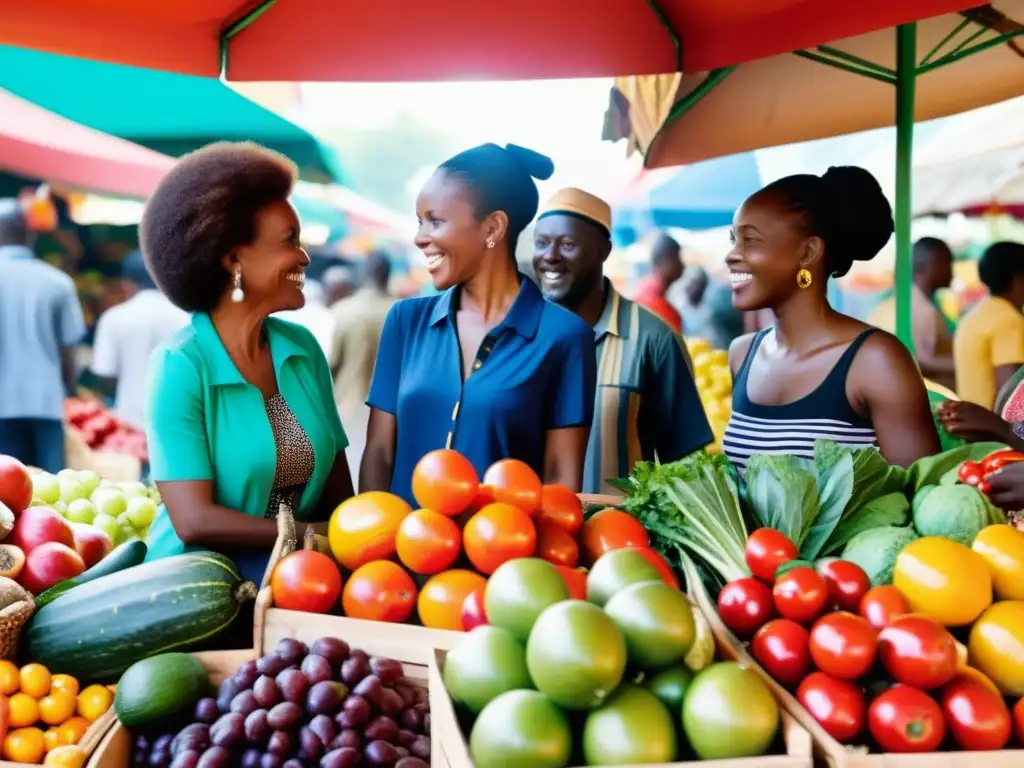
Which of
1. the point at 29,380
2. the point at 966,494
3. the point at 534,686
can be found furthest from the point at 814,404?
the point at 29,380

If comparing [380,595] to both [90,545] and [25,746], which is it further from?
[90,545]

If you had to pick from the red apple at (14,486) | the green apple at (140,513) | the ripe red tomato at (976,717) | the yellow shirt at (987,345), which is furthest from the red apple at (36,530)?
the yellow shirt at (987,345)

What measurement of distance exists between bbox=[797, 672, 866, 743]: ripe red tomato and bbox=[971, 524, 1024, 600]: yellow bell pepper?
1.44 feet

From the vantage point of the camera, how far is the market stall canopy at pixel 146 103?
276 inches

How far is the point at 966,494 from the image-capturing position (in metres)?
1.98

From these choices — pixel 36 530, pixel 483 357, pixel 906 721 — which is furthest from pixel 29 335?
pixel 906 721

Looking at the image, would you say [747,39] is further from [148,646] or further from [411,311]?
[148,646]

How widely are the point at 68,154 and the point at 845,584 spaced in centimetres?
750

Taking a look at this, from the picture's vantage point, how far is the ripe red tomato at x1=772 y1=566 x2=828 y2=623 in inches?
62.8

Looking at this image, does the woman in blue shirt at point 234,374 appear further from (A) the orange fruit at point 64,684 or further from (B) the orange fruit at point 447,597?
(B) the orange fruit at point 447,597

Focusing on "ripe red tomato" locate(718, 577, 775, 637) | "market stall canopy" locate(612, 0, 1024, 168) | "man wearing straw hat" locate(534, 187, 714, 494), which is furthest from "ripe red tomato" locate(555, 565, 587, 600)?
"market stall canopy" locate(612, 0, 1024, 168)

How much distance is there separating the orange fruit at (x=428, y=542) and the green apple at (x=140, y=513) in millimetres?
2144

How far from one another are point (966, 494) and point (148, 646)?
1.67 meters

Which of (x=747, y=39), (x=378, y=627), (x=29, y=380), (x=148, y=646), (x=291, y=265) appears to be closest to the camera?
(x=378, y=627)
